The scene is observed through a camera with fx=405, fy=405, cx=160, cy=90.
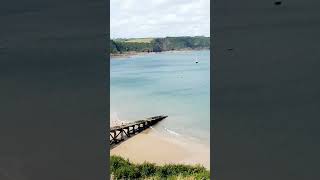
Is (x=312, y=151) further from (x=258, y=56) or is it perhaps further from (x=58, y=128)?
(x=58, y=128)

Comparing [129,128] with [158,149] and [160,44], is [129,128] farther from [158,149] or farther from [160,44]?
[160,44]

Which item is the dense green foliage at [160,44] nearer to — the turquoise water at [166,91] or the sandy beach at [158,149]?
the turquoise water at [166,91]

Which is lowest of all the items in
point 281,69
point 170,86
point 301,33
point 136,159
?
point 136,159

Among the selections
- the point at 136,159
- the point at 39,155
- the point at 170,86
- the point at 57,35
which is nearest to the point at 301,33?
the point at 57,35

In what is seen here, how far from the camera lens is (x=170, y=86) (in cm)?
1245

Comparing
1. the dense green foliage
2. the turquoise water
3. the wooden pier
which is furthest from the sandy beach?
the dense green foliage

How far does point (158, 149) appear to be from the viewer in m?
9.18

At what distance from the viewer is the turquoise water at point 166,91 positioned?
9469 millimetres

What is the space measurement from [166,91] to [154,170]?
515 cm

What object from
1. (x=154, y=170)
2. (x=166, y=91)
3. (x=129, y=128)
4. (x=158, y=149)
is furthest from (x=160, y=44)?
(x=154, y=170)

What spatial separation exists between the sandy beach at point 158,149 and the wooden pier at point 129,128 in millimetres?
137

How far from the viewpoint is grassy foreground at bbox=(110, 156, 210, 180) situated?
6.72m

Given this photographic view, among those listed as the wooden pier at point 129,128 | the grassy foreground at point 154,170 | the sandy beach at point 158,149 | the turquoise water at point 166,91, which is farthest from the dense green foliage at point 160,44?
the grassy foreground at point 154,170

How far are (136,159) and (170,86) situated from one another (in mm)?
4683
